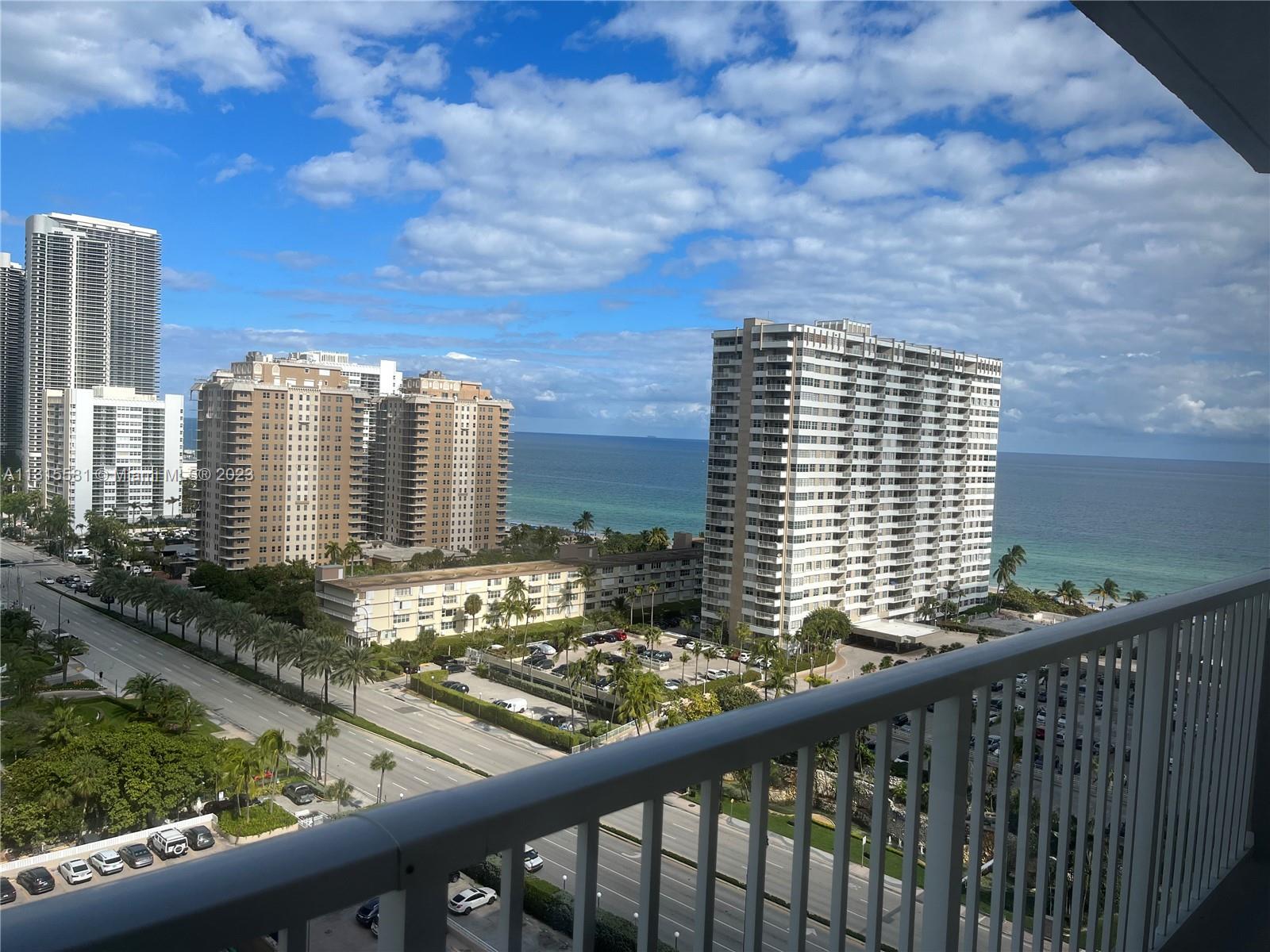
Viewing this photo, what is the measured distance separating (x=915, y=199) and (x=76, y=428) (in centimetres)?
1196

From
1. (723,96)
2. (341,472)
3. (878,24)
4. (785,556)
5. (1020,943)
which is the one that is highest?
(723,96)

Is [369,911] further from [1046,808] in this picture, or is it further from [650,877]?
[1046,808]

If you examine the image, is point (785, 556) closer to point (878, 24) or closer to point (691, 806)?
point (878, 24)

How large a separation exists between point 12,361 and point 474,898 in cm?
358

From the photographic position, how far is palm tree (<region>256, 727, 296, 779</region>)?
236 cm

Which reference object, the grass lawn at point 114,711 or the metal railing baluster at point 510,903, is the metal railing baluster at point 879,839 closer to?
the metal railing baluster at point 510,903

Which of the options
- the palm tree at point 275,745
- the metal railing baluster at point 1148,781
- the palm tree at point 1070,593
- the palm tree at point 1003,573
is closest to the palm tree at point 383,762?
the palm tree at point 275,745

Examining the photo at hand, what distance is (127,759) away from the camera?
2.13m

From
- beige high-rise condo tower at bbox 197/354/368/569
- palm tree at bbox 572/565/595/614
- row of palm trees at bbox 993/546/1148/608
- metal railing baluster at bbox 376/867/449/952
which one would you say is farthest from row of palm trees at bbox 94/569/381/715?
palm tree at bbox 572/565/595/614

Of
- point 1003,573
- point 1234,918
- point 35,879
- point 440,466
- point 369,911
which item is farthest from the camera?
point 440,466

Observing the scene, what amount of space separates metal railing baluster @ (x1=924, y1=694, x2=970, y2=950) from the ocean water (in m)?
1.15

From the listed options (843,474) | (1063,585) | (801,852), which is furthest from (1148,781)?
(843,474)

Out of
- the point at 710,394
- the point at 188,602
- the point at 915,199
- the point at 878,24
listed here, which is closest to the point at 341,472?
the point at 188,602

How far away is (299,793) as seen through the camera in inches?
58.4
